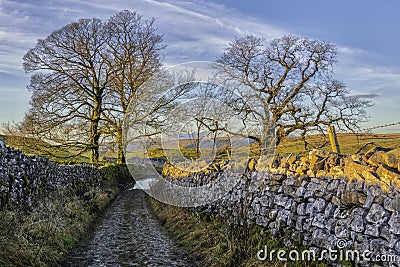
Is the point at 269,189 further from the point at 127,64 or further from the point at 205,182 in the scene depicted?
the point at 127,64

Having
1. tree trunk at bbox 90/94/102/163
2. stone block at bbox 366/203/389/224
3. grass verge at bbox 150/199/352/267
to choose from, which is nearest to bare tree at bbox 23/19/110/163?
tree trunk at bbox 90/94/102/163

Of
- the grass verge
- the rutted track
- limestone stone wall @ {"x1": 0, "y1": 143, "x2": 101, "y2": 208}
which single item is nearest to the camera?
the grass verge

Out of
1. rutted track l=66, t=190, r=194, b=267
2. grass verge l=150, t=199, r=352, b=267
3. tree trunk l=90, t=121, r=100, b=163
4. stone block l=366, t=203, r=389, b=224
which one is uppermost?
tree trunk l=90, t=121, r=100, b=163

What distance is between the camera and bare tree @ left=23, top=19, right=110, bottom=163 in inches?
899

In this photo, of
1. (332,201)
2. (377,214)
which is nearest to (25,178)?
(332,201)

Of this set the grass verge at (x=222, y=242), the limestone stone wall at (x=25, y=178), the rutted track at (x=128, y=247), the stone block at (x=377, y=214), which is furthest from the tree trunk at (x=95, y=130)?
the stone block at (x=377, y=214)

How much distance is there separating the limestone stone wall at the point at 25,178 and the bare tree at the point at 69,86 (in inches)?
410

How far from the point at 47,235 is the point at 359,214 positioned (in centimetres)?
588

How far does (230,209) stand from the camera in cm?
832

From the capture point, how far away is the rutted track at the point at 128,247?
682 cm

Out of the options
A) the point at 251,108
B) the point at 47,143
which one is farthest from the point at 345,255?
the point at 47,143

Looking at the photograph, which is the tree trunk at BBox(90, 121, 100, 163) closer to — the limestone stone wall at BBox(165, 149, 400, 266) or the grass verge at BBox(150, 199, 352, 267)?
the grass verge at BBox(150, 199, 352, 267)

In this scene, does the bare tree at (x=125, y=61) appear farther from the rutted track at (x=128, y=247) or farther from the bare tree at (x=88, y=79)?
the rutted track at (x=128, y=247)

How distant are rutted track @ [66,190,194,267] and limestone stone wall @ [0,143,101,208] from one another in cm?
184
